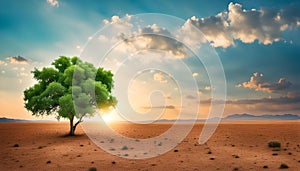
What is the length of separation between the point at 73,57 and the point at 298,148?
3701 centimetres

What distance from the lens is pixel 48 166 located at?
2384 cm

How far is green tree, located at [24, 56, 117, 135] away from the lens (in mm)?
40250

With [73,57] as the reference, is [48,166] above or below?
below

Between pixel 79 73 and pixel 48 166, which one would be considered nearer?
pixel 48 166

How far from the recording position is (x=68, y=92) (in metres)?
43.1

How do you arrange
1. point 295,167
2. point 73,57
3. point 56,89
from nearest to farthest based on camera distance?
point 295,167 < point 56,89 < point 73,57

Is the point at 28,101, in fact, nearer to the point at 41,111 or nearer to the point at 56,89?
the point at 41,111

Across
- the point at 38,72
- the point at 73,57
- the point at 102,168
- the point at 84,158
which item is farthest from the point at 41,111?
the point at 102,168

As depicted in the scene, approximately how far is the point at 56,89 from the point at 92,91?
5491 mm

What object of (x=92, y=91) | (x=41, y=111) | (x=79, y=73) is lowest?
(x=41, y=111)

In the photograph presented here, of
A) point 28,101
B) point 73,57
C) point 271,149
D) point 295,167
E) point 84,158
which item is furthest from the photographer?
point 73,57

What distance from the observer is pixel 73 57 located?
47.4 m

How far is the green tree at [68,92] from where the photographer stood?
4025cm

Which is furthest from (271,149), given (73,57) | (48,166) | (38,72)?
(38,72)
